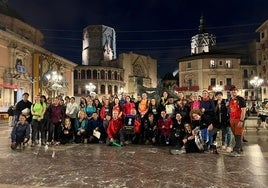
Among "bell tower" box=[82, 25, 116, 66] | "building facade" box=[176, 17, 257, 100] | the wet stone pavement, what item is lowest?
the wet stone pavement

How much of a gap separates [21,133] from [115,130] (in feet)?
9.92

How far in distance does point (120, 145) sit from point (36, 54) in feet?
93.2

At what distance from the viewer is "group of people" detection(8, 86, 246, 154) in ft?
26.5

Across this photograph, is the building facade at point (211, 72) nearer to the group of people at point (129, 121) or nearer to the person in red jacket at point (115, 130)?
the group of people at point (129, 121)

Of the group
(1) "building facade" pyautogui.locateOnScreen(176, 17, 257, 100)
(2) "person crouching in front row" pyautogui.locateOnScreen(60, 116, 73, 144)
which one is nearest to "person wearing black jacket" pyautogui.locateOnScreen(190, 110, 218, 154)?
(2) "person crouching in front row" pyautogui.locateOnScreen(60, 116, 73, 144)

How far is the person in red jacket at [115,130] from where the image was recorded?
9500 millimetres

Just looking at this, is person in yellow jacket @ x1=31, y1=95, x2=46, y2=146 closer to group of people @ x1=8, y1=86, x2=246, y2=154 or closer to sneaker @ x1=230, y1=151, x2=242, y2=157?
group of people @ x1=8, y1=86, x2=246, y2=154

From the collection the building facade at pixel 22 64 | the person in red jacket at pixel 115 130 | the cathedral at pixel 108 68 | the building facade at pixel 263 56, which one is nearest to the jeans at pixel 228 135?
the person in red jacket at pixel 115 130

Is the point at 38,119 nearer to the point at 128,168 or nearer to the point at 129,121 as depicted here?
the point at 129,121

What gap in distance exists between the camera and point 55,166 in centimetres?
636

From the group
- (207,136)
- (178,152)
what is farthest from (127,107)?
(207,136)

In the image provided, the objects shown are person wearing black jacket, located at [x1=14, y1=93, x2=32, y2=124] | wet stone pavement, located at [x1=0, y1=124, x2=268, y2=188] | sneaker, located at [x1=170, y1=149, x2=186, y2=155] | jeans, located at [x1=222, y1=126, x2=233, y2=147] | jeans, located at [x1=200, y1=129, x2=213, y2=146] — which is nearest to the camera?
wet stone pavement, located at [x1=0, y1=124, x2=268, y2=188]

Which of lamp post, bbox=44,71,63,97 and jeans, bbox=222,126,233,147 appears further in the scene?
lamp post, bbox=44,71,63,97

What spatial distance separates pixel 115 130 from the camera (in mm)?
9586
